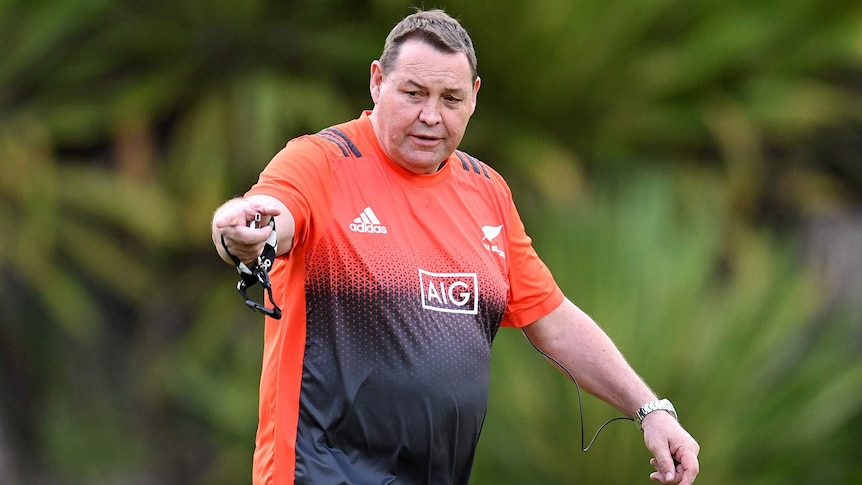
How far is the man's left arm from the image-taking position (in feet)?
16.1

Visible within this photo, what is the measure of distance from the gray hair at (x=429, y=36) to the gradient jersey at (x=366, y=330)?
327 millimetres

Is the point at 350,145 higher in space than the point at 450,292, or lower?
higher

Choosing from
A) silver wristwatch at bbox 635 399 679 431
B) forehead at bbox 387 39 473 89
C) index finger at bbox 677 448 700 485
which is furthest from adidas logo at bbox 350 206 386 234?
index finger at bbox 677 448 700 485

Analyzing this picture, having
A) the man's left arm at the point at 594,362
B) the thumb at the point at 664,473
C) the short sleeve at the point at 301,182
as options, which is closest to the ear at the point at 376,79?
the short sleeve at the point at 301,182

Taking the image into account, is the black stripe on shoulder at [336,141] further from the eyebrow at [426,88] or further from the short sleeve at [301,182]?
the eyebrow at [426,88]

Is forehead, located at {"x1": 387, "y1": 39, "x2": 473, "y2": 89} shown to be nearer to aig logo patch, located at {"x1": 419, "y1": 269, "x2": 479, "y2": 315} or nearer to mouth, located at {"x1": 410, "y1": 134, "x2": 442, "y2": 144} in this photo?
mouth, located at {"x1": 410, "y1": 134, "x2": 442, "y2": 144}

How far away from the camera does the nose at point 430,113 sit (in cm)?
460

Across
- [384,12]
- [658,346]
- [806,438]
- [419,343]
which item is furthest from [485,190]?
[384,12]

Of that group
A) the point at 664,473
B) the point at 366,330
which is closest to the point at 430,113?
the point at 366,330

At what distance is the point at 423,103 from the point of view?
15.2ft

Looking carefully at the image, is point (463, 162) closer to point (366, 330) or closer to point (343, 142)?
point (343, 142)

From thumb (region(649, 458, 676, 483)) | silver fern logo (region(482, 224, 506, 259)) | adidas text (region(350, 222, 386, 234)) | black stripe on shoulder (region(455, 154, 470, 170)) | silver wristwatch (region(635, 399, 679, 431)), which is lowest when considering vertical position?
thumb (region(649, 458, 676, 483))

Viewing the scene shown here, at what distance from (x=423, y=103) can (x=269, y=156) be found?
4.93 meters

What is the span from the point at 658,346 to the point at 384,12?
325 centimetres
